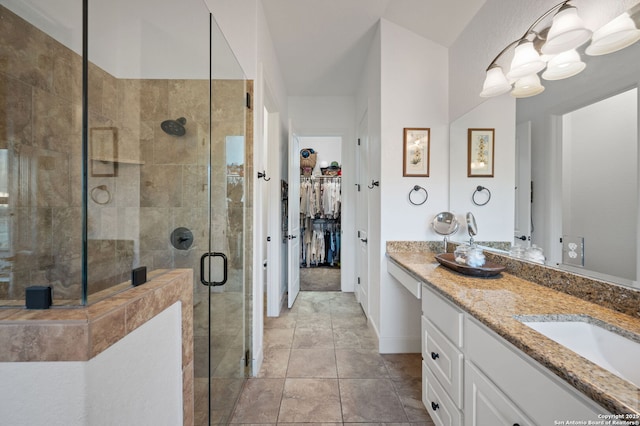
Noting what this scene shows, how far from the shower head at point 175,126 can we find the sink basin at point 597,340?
196 cm

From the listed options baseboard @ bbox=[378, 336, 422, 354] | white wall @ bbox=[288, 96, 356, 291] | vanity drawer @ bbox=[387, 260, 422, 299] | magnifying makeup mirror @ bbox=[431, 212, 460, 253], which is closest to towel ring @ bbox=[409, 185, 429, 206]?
magnifying makeup mirror @ bbox=[431, 212, 460, 253]

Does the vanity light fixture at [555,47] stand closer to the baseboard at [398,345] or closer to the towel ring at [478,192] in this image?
the towel ring at [478,192]

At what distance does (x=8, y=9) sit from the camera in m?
1.18

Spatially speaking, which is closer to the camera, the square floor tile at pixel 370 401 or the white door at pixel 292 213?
the square floor tile at pixel 370 401

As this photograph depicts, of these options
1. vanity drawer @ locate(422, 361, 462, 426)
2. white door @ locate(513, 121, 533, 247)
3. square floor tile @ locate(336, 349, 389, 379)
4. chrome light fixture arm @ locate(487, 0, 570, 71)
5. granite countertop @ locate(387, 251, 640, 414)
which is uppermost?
chrome light fixture arm @ locate(487, 0, 570, 71)

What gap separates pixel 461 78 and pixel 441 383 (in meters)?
2.12

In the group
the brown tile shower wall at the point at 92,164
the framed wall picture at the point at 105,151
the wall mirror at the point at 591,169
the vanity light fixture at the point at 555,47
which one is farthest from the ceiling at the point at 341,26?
the framed wall picture at the point at 105,151

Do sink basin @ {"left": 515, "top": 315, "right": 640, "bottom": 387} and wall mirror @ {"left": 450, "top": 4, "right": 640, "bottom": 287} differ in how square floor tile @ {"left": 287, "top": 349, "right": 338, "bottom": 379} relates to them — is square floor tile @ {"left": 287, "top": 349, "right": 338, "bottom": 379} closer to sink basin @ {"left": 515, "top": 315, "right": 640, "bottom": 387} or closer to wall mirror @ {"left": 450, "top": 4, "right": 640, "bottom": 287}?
sink basin @ {"left": 515, "top": 315, "right": 640, "bottom": 387}

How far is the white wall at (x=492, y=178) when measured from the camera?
5.17 feet

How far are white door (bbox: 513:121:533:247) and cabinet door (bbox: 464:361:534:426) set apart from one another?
865 millimetres

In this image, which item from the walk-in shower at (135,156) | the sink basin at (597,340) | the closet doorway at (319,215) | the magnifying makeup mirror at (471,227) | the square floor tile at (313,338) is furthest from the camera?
the closet doorway at (319,215)

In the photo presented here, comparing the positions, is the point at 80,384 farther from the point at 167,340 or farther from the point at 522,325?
the point at 522,325

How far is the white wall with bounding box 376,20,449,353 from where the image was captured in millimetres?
2131

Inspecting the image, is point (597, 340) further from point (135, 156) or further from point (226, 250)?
point (135, 156)
